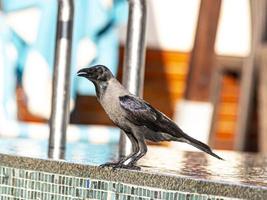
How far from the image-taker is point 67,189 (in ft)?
4.47

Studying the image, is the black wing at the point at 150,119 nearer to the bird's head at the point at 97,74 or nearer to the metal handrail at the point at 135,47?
the bird's head at the point at 97,74

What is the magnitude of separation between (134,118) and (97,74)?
0.10 metres

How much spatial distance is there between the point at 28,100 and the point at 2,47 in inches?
12.9

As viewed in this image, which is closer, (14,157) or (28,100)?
(14,157)

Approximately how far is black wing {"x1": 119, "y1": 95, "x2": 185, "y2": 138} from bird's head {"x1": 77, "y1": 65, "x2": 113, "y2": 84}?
5 cm

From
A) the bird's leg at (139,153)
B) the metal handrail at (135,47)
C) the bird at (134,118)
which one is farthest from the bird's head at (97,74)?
the metal handrail at (135,47)

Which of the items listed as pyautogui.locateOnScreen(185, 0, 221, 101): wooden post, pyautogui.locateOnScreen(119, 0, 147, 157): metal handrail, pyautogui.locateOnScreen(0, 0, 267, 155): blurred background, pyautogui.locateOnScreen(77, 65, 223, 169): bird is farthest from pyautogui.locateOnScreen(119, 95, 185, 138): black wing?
pyautogui.locateOnScreen(185, 0, 221, 101): wooden post

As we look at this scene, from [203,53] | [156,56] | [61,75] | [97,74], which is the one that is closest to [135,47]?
[61,75]

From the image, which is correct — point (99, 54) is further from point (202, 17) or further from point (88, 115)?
point (88, 115)

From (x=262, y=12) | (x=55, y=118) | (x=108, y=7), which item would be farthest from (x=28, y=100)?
(x=55, y=118)

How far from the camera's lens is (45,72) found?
4.58 meters

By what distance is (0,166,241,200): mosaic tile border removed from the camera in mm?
1252

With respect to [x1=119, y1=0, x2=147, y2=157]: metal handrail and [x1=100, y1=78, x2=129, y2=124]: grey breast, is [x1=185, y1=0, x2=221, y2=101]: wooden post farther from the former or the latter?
[x1=100, y1=78, x2=129, y2=124]: grey breast

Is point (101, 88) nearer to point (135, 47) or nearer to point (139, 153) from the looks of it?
point (139, 153)
